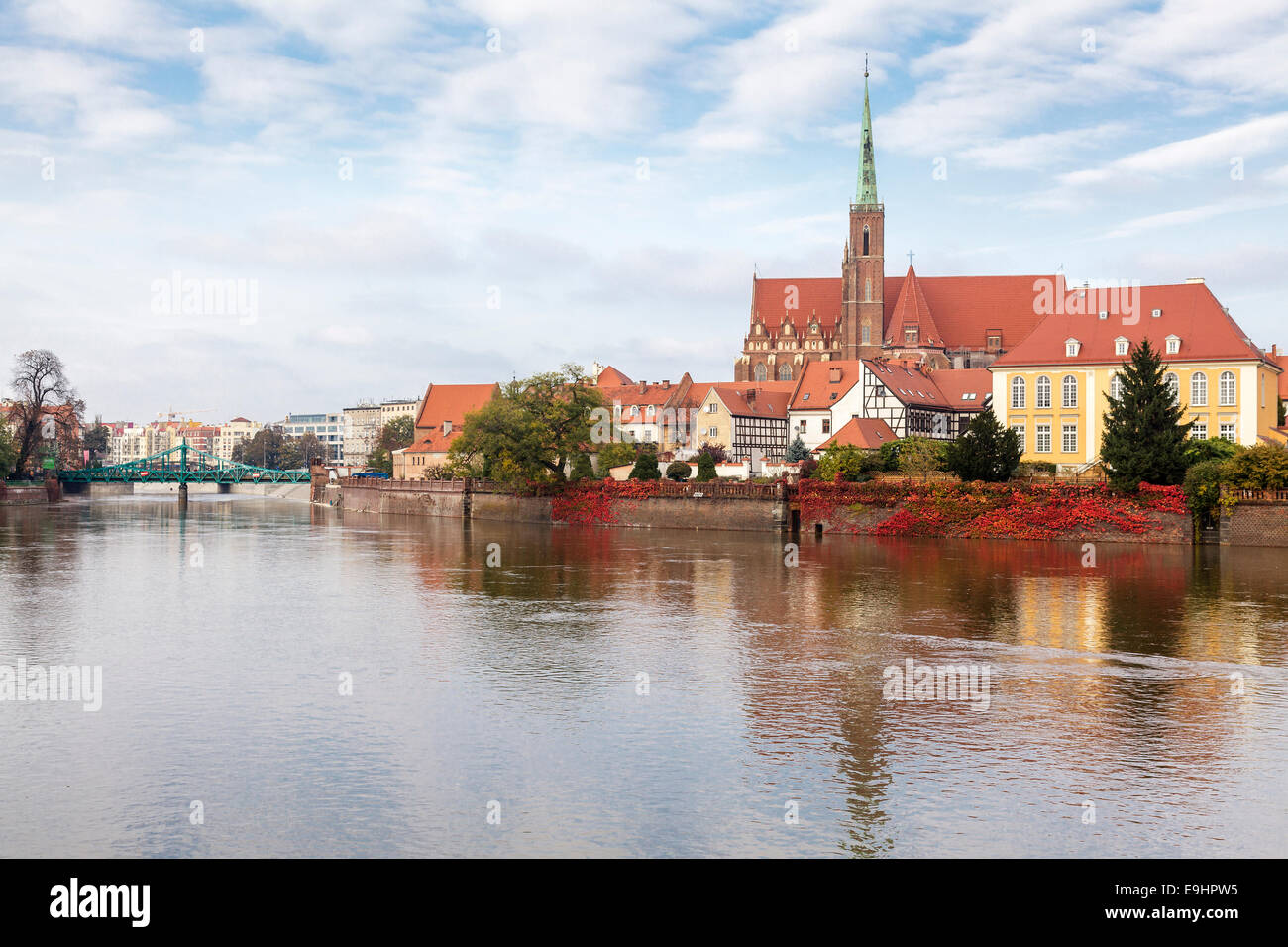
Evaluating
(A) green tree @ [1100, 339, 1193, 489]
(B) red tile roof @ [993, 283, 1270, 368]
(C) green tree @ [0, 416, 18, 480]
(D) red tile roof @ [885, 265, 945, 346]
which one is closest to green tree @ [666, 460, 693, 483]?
(B) red tile roof @ [993, 283, 1270, 368]

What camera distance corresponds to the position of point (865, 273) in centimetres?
11131

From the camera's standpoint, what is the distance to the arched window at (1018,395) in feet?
217

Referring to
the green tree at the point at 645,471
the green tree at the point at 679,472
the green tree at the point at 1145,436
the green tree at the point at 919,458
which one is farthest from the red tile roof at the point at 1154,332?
the green tree at the point at 645,471

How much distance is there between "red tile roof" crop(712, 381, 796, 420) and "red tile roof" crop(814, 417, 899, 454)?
19.0m

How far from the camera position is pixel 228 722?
15.2 metres

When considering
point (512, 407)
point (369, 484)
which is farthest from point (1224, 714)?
point (369, 484)

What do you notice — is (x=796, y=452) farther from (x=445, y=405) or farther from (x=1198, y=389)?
(x=445, y=405)

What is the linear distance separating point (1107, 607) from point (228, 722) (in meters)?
20.1

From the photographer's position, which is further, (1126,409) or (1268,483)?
(1126,409)

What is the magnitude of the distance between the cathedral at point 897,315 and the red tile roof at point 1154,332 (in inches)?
1319

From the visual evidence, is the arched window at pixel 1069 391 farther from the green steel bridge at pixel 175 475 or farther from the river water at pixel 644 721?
the green steel bridge at pixel 175 475

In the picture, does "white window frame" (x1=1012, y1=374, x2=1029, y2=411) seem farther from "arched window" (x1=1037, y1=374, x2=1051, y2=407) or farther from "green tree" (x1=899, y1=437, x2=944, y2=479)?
"green tree" (x1=899, y1=437, x2=944, y2=479)

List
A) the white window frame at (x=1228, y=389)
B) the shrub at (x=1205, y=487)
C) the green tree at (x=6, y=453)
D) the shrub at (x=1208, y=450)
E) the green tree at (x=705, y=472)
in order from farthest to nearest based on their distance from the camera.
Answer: the green tree at (x=6, y=453) → the green tree at (x=705, y=472) → the white window frame at (x=1228, y=389) → the shrub at (x=1208, y=450) → the shrub at (x=1205, y=487)
